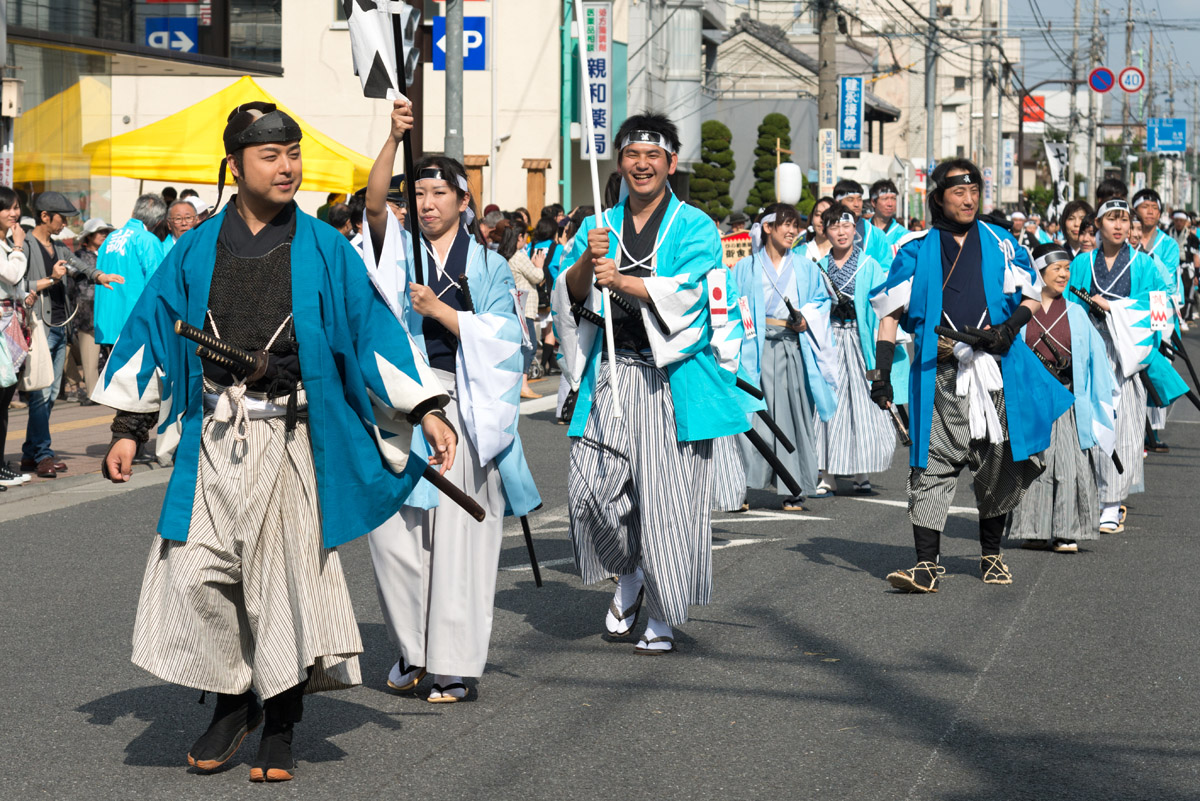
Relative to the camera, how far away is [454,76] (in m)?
15.0

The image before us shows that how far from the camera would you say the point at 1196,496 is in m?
10.2

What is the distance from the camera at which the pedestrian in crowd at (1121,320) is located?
8.91m

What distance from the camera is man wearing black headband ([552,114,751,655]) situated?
5746 millimetres

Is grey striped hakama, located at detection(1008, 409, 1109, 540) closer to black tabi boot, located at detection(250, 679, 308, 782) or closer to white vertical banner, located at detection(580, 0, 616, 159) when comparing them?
black tabi boot, located at detection(250, 679, 308, 782)

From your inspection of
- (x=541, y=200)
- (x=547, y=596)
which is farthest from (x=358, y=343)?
(x=541, y=200)

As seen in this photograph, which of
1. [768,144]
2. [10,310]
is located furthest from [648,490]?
[768,144]

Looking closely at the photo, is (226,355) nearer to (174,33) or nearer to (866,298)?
(866,298)

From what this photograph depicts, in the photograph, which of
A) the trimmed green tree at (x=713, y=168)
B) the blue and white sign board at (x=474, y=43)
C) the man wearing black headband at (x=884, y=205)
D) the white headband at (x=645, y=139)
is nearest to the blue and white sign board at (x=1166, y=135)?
the trimmed green tree at (x=713, y=168)

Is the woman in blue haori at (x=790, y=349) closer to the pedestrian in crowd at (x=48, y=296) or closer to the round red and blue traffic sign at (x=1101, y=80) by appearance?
the pedestrian in crowd at (x=48, y=296)

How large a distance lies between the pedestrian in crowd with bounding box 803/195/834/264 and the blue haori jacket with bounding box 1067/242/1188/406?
176cm

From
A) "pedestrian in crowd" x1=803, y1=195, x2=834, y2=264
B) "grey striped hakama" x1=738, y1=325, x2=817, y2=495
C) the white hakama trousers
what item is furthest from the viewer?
"pedestrian in crowd" x1=803, y1=195, x2=834, y2=264

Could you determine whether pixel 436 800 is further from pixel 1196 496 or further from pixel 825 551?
pixel 1196 496

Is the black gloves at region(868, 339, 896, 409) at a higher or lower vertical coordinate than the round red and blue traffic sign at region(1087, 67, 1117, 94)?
lower

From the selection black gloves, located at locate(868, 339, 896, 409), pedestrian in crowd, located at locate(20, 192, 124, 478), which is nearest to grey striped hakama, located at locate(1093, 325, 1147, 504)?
black gloves, located at locate(868, 339, 896, 409)
